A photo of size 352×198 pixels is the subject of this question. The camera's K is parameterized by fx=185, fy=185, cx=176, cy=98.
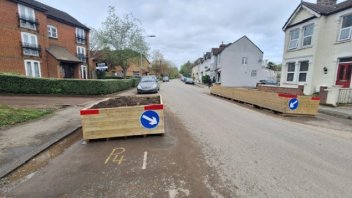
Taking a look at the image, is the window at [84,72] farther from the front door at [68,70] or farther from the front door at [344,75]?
the front door at [344,75]

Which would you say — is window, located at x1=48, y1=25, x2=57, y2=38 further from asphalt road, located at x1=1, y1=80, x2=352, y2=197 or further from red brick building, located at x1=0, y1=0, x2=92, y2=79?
asphalt road, located at x1=1, y1=80, x2=352, y2=197

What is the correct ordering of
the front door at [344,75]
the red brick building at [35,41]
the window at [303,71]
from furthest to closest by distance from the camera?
the red brick building at [35,41] → the window at [303,71] → the front door at [344,75]

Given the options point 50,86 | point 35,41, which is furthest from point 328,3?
point 35,41

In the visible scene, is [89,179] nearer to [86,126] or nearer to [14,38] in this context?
[86,126]

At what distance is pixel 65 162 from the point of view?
4.06 metres

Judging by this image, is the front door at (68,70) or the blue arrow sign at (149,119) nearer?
the blue arrow sign at (149,119)

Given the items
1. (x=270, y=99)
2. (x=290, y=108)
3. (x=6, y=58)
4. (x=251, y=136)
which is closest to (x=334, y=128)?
(x=290, y=108)

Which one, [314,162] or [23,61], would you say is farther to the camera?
[23,61]

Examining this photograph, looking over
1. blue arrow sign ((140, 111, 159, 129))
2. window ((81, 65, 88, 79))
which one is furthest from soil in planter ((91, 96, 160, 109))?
window ((81, 65, 88, 79))

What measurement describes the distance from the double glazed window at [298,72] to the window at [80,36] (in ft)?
95.3

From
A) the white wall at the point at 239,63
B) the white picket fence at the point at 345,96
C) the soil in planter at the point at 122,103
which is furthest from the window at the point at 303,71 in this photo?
the white wall at the point at 239,63

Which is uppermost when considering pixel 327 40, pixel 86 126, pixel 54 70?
pixel 327 40

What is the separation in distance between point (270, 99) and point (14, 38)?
24.0 m

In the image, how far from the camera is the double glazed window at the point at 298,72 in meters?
16.3
